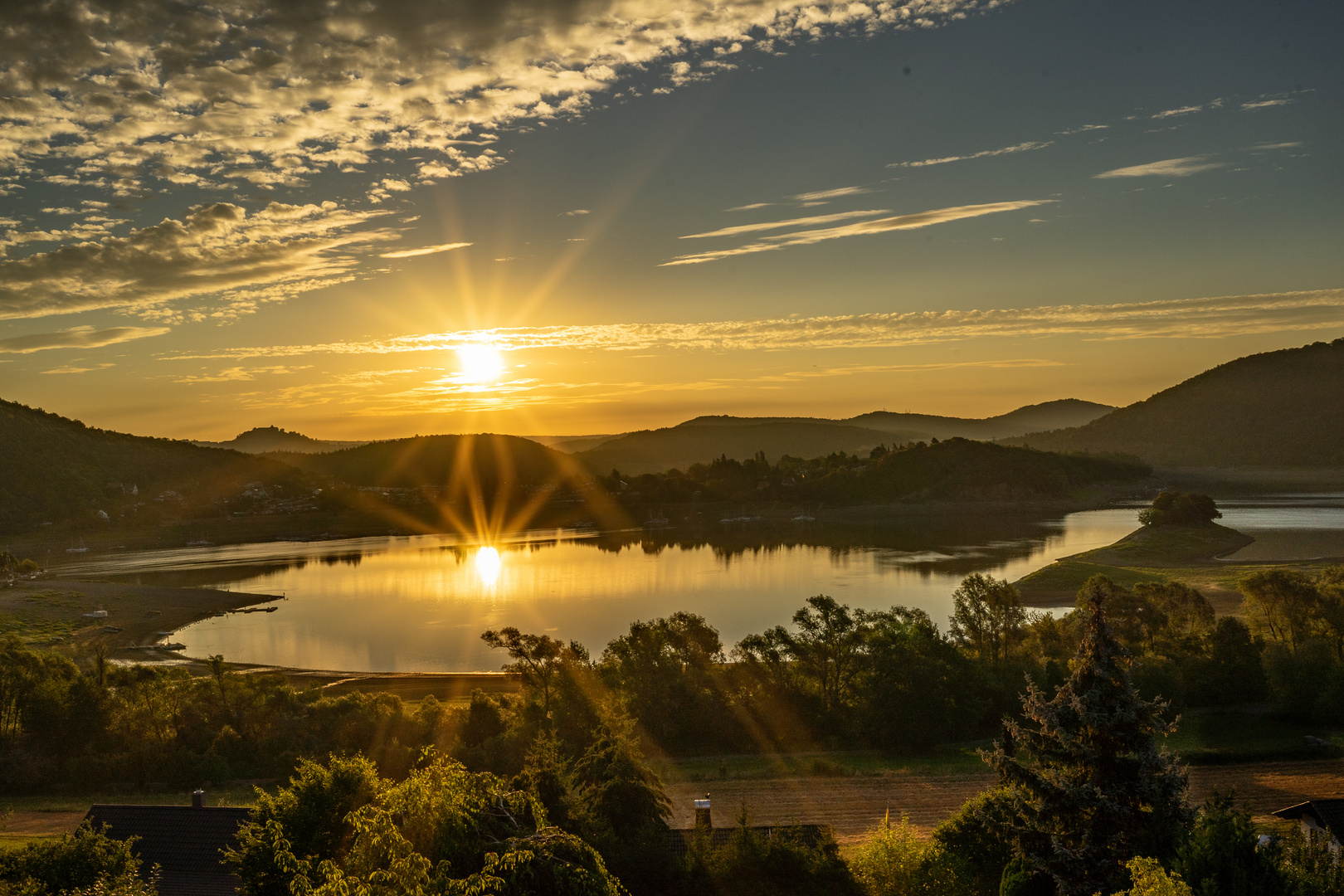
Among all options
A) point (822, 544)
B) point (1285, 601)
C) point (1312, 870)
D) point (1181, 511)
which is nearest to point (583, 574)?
point (822, 544)

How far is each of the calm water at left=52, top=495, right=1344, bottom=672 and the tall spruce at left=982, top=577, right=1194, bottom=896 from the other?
29608mm

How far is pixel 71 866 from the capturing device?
988cm

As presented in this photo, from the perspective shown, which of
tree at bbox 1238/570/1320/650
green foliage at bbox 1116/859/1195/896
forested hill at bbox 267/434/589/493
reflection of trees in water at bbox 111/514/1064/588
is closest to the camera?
green foliage at bbox 1116/859/1195/896

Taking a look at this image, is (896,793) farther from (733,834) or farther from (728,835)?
(733,834)

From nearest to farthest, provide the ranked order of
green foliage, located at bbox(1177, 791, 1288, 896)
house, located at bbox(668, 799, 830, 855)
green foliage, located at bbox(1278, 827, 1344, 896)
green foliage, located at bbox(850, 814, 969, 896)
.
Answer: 1. green foliage, located at bbox(1177, 791, 1288, 896)
2. green foliage, located at bbox(1278, 827, 1344, 896)
3. green foliage, located at bbox(850, 814, 969, 896)
4. house, located at bbox(668, 799, 830, 855)

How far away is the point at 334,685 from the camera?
34.2m

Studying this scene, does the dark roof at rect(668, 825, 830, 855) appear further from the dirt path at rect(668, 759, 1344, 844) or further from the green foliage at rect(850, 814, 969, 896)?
the dirt path at rect(668, 759, 1344, 844)

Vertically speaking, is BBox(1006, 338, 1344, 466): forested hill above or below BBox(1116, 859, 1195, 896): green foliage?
above

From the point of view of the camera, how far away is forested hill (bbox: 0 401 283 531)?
3792 inches

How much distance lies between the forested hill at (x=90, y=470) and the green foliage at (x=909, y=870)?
10658cm

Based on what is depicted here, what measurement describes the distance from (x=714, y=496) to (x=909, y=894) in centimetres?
12082

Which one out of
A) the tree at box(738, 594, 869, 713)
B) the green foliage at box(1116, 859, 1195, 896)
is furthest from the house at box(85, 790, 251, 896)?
the tree at box(738, 594, 869, 713)

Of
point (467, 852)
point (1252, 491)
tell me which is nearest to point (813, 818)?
point (467, 852)

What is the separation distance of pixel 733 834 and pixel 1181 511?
72437 mm
